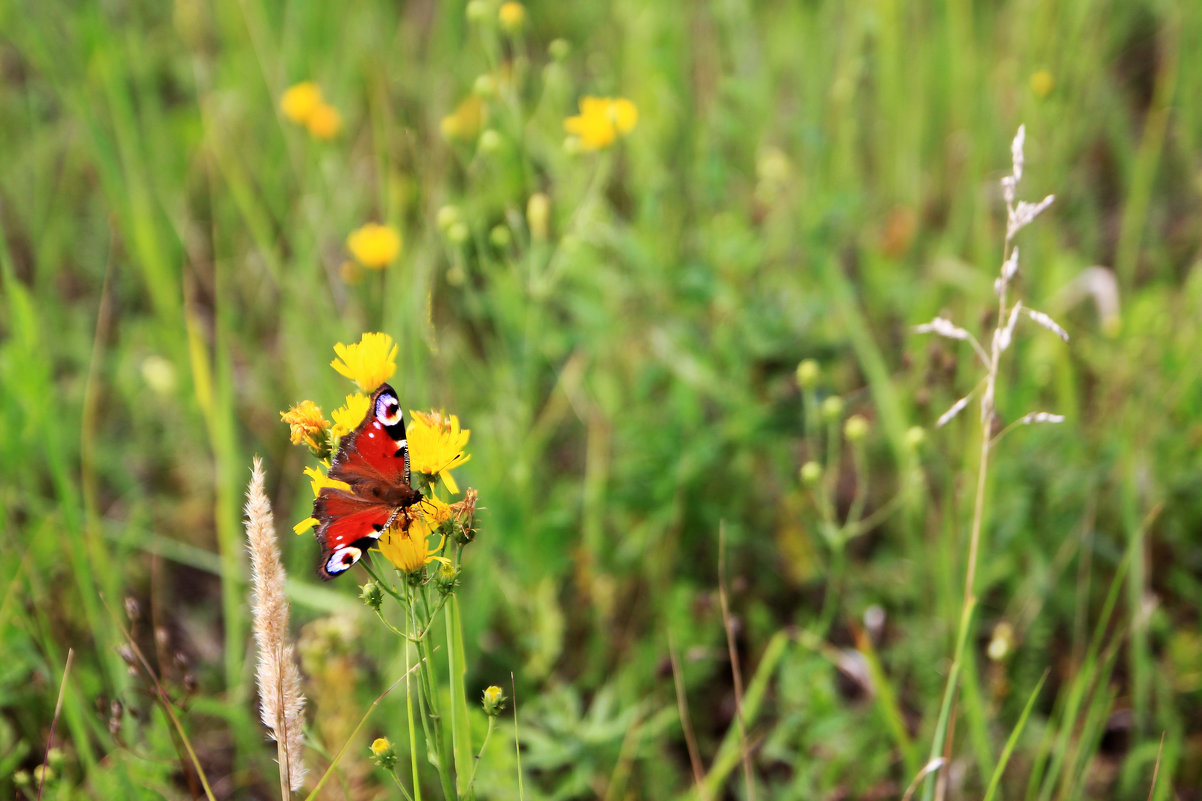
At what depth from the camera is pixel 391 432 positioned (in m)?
1.33

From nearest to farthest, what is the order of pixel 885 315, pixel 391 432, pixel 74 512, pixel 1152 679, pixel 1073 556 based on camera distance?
pixel 391 432 < pixel 74 512 < pixel 1152 679 < pixel 1073 556 < pixel 885 315

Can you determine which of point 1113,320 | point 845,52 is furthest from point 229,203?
point 1113,320

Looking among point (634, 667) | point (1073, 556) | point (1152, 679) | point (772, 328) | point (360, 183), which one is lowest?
Result: point (1152, 679)

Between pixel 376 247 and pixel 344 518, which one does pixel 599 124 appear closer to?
pixel 376 247

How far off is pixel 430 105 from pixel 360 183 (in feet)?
1.59

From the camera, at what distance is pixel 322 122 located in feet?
10.5

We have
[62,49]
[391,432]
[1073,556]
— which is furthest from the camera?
[62,49]

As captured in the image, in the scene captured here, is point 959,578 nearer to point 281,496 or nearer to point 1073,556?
point 1073,556

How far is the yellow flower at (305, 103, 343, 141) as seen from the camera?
318 cm

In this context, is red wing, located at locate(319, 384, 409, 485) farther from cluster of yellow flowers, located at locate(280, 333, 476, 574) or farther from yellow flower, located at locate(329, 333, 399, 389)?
yellow flower, located at locate(329, 333, 399, 389)

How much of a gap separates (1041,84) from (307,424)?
288 cm

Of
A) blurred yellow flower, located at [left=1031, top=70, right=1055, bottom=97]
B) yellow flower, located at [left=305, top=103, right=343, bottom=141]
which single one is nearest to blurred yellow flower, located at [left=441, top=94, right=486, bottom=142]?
yellow flower, located at [left=305, top=103, right=343, bottom=141]

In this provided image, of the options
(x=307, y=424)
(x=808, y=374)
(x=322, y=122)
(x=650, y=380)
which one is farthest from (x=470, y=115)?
(x=307, y=424)

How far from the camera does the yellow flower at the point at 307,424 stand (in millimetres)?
1407
